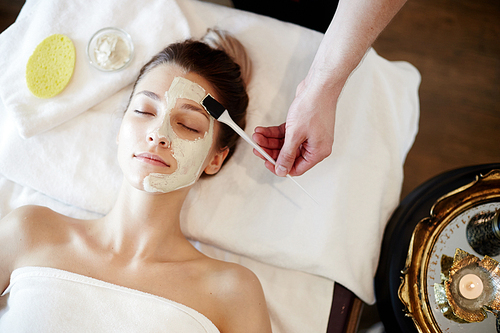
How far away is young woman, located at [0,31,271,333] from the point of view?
1002 millimetres

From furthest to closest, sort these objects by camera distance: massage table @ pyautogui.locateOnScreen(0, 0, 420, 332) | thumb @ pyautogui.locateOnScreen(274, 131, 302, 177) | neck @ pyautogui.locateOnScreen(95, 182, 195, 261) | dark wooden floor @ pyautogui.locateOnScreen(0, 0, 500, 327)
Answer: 1. dark wooden floor @ pyautogui.locateOnScreen(0, 0, 500, 327)
2. massage table @ pyautogui.locateOnScreen(0, 0, 420, 332)
3. neck @ pyautogui.locateOnScreen(95, 182, 195, 261)
4. thumb @ pyautogui.locateOnScreen(274, 131, 302, 177)

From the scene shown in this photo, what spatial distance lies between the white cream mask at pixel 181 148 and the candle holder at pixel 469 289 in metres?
0.87

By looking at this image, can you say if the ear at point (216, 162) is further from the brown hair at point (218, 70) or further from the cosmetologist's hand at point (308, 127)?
the cosmetologist's hand at point (308, 127)

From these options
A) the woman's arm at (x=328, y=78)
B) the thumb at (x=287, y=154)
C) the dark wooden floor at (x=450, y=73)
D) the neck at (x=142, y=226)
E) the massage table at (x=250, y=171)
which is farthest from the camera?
the dark wooden floor at (x=450, y=73)

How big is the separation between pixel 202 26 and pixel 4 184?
1056 mm

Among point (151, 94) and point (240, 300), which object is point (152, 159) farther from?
point (240, 300)

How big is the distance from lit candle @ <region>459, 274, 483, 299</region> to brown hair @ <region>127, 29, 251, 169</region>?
2.96ft

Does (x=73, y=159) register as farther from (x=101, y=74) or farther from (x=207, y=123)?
(x=207, y=123)

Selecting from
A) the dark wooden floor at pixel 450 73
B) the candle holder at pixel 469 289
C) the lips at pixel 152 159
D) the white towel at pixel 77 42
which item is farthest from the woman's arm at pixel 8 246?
the candle holder at pixel 469 289

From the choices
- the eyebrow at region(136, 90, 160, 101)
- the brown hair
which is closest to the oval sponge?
the brown hair

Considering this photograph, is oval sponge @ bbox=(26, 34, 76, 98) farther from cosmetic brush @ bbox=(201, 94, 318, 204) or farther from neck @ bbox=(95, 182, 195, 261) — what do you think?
cosmetic brush @ bbox=(201, 94, 318, 204)

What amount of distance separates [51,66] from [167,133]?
0.70 meters

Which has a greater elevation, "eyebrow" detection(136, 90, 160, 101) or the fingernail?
"eyebrow" detection(136, 90, 160, 101)

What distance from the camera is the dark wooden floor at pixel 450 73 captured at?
1859 mm
